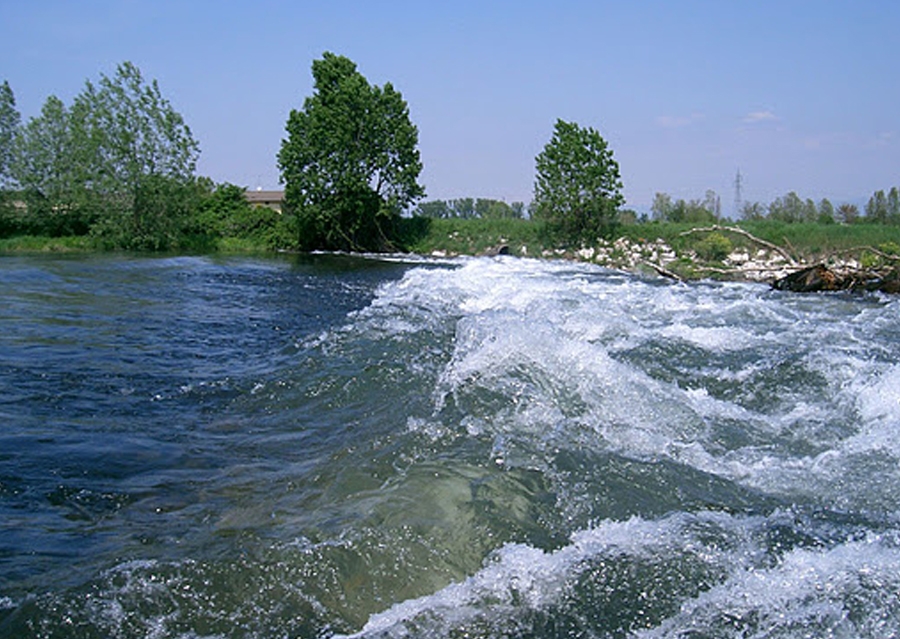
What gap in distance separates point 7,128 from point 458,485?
133 ft

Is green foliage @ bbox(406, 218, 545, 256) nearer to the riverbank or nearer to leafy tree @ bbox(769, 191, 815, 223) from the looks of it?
the riverbank

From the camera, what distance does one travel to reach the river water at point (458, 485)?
2934 mm

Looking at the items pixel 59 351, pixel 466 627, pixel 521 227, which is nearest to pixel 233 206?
pixel 521 227

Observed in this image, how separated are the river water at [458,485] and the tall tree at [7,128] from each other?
32.0m

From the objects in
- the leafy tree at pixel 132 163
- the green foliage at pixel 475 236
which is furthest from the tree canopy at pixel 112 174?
the green foliage at pixel 475 236

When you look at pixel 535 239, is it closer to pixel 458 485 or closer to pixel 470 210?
pixel 470 210

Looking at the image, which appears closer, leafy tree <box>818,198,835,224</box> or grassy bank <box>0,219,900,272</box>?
grassy bank <box>0,219,900,272</box>

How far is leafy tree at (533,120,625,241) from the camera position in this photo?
34.4 metres

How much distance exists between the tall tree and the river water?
32029mm

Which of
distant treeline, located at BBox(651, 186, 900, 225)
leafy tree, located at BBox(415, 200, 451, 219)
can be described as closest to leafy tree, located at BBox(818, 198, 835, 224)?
distant treeline, located at BBox(651, 186, 900, 225)

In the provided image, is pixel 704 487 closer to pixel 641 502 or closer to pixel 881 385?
pixel 641 502

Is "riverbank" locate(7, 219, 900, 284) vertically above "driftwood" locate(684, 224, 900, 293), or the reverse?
"riverbank" locate(7, 219, 900, 284)

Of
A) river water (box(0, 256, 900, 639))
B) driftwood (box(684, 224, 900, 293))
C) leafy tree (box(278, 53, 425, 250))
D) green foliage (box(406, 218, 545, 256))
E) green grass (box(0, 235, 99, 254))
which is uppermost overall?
leafy tree (box(278, 53, 425, 250))

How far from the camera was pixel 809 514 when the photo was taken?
3.83 metres
